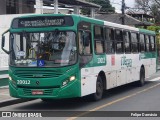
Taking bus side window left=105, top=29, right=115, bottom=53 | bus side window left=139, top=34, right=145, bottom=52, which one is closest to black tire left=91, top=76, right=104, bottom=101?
bus side window left=105, top=29, right=115, bottom=53

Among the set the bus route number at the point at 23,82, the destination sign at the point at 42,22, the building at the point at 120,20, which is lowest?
the bus route number at the point at 23,82

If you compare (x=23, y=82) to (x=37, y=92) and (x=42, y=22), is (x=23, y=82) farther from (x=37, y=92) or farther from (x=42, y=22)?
(x=42, y=22)

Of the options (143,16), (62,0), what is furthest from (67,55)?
(143,16)

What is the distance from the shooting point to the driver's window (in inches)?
504

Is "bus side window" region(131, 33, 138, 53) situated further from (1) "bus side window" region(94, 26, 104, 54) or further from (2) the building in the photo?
(2) the building

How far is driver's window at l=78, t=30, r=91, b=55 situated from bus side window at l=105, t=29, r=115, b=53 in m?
1.99

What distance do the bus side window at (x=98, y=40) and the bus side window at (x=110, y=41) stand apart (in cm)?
58

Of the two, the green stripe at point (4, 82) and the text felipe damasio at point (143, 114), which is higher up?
the green stripe at point (4, 82)

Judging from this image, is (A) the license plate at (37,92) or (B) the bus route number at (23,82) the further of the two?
(B) the bus route number at (23,82)

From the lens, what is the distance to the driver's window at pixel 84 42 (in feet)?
42.0

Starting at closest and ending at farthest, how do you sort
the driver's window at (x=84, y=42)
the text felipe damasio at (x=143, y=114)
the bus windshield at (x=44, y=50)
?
the text felipe damasio at (x=143, y=114), the bus windshield at (x=44, y=50), the driver's window at (x=84, y=42)

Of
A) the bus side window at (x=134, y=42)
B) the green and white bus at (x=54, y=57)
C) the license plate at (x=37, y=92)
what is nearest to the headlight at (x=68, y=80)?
the green and white bus at (x=54, y=57)

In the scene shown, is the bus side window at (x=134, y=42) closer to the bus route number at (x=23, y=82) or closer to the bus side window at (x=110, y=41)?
the bus side window at (x=110, y=41)

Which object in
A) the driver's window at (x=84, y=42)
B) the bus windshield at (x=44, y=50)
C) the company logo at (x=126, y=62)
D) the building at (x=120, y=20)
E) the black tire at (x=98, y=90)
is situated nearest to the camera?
the bus windshield at (x=44, y=50)
